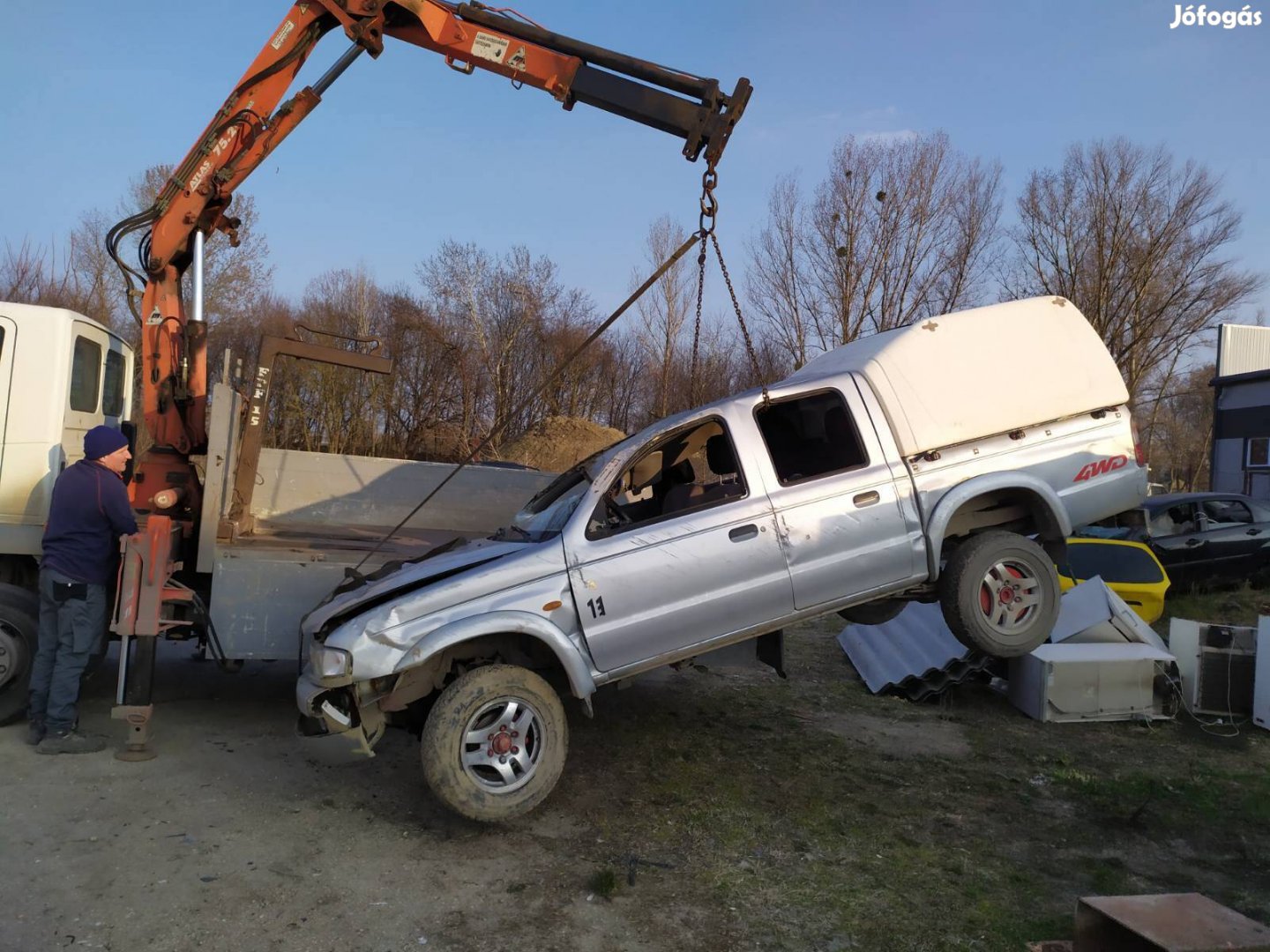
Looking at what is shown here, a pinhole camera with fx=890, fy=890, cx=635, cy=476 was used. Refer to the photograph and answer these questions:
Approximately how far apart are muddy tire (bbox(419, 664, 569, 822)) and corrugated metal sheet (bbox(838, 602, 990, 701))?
3.83 metres

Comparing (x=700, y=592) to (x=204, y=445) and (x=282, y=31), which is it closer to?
(x=204, y=445)

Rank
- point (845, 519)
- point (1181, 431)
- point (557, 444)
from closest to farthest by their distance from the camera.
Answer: point (845, 519) < point (557, 444) < point (1181, 431)

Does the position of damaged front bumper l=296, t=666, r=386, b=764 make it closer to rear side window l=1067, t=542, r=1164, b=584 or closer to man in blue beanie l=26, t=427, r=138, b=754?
man in blue beanie l=26, t=427, r=138, b=754

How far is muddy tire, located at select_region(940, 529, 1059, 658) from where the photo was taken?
17.0 ft

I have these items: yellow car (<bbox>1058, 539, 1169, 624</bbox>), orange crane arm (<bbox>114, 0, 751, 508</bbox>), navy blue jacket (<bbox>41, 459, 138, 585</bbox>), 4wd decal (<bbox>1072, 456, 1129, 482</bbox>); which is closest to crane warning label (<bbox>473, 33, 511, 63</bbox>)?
orange crane arm (<bbox>114, 0, 751, 508</bbox>)

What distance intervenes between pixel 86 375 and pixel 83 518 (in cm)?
149

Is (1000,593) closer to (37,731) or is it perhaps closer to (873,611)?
(873,611)

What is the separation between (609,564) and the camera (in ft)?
15.5

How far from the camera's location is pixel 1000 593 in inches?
209

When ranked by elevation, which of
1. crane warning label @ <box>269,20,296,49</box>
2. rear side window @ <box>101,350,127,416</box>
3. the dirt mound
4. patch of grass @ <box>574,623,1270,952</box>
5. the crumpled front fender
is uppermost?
crane warning label @ <box>269,20,296,49</box>

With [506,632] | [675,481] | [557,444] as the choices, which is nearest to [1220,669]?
[675,481]

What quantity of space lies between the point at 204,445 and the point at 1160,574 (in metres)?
10.2

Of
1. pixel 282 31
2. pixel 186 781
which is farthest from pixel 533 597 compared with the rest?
pixel 282 31

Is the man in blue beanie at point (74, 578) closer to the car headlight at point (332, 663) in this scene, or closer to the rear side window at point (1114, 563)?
the car headlight at point (332, 663)
